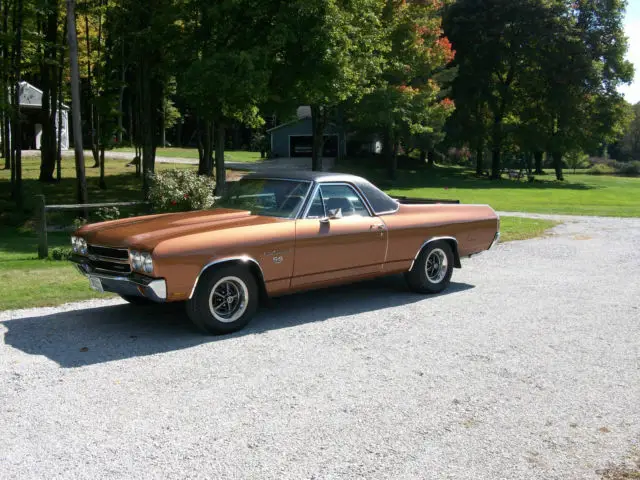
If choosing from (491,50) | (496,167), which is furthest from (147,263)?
(496,167)

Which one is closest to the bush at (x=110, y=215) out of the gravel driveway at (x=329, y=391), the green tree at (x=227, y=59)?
the green tree at (x=227, y=59)

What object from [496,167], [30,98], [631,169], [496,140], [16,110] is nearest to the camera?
[16,110]

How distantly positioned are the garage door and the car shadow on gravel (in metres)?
50.2

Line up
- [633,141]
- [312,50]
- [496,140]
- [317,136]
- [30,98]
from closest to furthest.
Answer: [312,50]
[317,136]
[30,98]
[496,140]
[633,141]

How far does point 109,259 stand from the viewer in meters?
6.47

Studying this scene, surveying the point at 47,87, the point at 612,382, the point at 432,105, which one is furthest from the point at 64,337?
the point at 432,105

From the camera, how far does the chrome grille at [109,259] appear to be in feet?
20.7

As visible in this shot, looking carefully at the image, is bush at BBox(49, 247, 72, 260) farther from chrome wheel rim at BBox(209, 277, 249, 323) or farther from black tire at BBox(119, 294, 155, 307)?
chrome wheel rim at BBox(209, 277, 249, 323)

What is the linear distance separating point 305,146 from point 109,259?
5262 centimetres

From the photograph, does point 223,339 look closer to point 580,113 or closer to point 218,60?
point 218,60

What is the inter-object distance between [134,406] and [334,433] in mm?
1431

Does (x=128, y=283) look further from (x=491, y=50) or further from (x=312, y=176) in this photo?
(x=491, y=50)

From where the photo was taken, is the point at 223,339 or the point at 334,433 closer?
the point at 334,433

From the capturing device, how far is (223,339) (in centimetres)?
634
